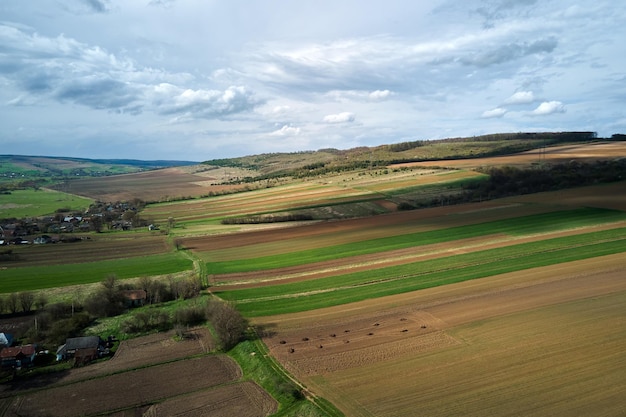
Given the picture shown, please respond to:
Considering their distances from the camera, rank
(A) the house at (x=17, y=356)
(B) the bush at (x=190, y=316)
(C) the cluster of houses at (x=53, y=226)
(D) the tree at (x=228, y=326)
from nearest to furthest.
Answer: (A) the house at (x=17, y=356) < (D) the tree at (x=228, y=326) < (B) the bush at (x=190, y=316) < (C) the cluster of houses at (x=53, y=226)

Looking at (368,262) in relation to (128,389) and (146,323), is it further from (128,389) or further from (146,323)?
(128,389)

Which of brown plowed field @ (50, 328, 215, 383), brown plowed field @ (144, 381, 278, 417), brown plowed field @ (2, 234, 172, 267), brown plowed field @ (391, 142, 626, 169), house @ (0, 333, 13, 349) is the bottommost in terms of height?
brown plowed field @ (50, 328, 215, 383)

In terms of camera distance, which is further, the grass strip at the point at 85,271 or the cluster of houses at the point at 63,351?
the grass strip at the point at 85,271

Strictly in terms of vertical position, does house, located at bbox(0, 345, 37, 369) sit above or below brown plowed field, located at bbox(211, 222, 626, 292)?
below

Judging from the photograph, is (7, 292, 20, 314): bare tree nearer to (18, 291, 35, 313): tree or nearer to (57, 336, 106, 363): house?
(18, 291, 35, 313): tree

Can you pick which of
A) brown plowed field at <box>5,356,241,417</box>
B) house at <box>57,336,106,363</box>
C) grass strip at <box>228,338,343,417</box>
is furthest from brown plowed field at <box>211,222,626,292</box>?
brown plowed field at <box>5,356,241,417</box>

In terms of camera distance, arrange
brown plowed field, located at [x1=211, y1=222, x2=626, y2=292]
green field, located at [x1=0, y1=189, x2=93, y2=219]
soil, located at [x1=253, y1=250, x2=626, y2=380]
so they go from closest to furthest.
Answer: soil, located at [x1=253, y1=250, x2=626, y2=380] → brown plowed field, located at [x1=211, y1=222, x2=626, y2=292] → green field, located at [x1=0, y1=189, x2=93, y2=219]

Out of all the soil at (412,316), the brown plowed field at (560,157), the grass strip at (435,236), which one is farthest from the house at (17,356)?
the brown plowed field at (560,157)

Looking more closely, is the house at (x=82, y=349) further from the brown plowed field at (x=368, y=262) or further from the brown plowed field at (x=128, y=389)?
the brown plowed field at (x=368, y=262)
